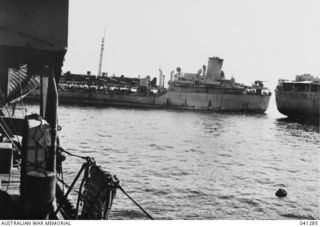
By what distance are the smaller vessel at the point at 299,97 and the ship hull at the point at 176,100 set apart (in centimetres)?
1168

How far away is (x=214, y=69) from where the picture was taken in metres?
91.1

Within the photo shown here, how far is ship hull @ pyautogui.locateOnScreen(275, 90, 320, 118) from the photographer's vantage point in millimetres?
66312

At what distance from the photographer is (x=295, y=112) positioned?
72.2m

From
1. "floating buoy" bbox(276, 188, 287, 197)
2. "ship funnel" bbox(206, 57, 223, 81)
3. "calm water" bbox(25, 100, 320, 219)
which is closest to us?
"calm water" bbox(25, 100, 320, 219)

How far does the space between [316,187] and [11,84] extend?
58.3 ft

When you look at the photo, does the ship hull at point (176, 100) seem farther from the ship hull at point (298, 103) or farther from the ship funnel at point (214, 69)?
the ship hull at point (298, 103)

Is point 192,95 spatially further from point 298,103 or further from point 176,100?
point 298,103

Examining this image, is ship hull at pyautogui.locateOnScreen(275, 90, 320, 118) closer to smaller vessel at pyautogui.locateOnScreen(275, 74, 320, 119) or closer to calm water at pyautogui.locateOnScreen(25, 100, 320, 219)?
smaller vessel at pyautogui.locateOnScreen(275, 74, 320, 119)

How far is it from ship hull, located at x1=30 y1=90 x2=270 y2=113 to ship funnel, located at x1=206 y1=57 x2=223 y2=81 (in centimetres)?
617

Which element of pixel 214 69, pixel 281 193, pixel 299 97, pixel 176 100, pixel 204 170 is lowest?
pixel 204 170

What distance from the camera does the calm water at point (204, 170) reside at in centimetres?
1748

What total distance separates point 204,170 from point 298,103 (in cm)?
4953

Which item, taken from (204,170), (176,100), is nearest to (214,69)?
(176,100)

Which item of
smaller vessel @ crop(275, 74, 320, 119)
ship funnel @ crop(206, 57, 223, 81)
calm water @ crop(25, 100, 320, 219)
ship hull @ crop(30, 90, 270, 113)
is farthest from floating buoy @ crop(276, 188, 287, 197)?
ship funnel @ crop(206, 57, 223, 81)
